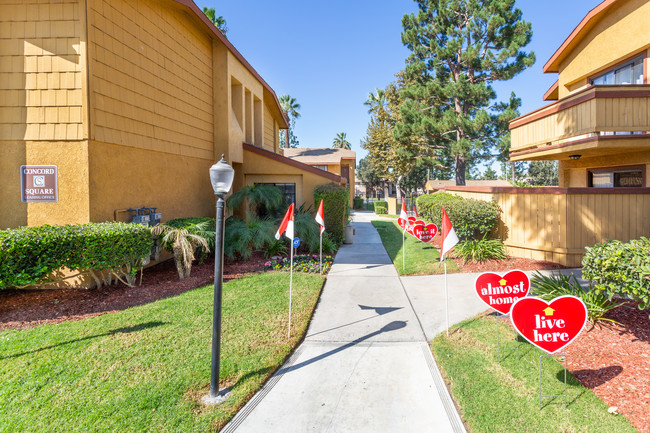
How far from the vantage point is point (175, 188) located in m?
9.46

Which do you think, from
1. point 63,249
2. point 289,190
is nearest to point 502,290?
point 63,249

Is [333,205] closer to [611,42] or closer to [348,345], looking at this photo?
[348,345]

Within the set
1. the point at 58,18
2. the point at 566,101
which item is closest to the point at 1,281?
the point at 58,18

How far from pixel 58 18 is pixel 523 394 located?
10148mm

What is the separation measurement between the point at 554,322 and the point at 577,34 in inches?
456

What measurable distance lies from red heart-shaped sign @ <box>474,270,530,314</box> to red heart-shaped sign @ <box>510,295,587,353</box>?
0.95 m

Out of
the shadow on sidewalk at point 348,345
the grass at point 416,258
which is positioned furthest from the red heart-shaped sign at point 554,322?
the grass at point 416,258

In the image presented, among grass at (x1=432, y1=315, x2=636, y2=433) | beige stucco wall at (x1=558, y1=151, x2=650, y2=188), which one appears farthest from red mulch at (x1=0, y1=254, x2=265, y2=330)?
beige stucco wall at (x1=558, y1=151, x2=650, y2=188)

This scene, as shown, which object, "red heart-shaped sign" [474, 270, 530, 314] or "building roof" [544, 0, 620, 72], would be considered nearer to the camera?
"red heart-shaped sign" [474, 270, 530, 314]

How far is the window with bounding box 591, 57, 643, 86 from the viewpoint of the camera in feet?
29.1

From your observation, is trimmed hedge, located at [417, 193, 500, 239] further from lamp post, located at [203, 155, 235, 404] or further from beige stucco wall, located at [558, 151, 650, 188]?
lamp post, located at [203, 155, 235, 404]

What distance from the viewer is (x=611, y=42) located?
9.52 metres

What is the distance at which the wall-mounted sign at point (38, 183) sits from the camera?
6594 millimetres

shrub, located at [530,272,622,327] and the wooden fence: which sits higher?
the wooden fence
